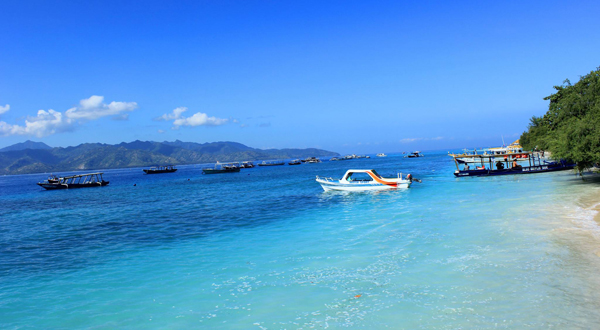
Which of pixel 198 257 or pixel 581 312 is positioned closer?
pixel 581 312

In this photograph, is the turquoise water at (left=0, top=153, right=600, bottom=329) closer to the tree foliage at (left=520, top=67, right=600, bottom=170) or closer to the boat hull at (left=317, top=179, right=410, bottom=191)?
the tree foliage at (left=520, top=67, right=600, bottom=170)

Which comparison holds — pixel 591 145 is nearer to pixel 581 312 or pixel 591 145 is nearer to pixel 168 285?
pixel 581 312

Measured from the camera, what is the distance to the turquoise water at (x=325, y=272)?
26.8 ft

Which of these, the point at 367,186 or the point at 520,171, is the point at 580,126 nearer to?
the point at 367,186

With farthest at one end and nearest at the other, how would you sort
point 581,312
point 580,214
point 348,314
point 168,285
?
1. point 580,214
2. point 168,285
3. point 348,314
4. point 581,312

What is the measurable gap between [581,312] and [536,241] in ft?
20.4

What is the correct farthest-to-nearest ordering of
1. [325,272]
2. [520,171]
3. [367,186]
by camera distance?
[520,171] < [367,186] < [325,272]

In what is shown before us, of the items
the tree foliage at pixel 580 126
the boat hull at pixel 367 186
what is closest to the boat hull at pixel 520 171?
the tree foliage at pixel 580 126

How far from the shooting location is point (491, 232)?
1491 centimetres

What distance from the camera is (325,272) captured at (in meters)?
11.2

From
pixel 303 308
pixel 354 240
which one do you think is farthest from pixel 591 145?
pixel 303 308

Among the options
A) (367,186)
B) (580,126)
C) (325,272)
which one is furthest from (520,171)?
(325,272)

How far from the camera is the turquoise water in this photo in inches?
322

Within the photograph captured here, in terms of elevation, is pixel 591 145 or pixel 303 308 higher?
pixel 591 145
